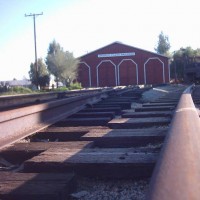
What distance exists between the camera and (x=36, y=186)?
197 centimetres

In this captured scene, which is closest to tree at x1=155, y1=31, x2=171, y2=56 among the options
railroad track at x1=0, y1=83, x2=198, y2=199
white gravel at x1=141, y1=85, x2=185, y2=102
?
white gravel at x1=141, y1=85, x2=185, y2=102

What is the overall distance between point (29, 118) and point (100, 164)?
2052 mm

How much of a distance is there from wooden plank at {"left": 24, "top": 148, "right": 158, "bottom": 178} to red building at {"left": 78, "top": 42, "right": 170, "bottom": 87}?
4573 centimetres

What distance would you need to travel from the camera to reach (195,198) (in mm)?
1068

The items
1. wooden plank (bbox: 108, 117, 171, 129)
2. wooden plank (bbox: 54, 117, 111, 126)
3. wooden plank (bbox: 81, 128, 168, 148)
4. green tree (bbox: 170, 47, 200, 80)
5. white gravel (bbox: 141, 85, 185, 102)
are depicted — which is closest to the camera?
wooden plank (bbox: 81, 128, 168, 148)

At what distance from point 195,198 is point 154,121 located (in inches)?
133

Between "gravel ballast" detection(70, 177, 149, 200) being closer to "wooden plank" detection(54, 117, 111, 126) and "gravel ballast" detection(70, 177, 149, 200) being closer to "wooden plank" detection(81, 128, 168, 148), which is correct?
"wooden plank" detection(81, 128, 168, 148)

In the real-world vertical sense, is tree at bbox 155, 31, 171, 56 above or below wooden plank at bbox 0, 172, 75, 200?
above

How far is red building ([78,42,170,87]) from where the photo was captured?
159ft

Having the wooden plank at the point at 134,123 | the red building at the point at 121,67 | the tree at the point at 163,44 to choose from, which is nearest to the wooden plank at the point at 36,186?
the wooden plank at the point at 134,123

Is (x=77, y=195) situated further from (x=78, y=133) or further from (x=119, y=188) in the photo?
(x=78, y=133)

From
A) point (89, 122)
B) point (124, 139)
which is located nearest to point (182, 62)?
point (89, 122)

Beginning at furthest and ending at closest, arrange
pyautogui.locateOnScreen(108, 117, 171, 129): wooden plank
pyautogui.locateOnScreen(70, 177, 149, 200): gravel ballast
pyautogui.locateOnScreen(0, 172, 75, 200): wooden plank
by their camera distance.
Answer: pyautogui.locateOnScreen(108, 117, 171, 129): wooden plank < pyautogui.locateOnScreen(70, 177, 149, 200): gravel ballast < pyautogui.locateOnScreen(0, 172, 75, 200): wooden plank

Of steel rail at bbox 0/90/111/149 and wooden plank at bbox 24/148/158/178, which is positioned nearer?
wooden plank at bbox 24/148/158/178
